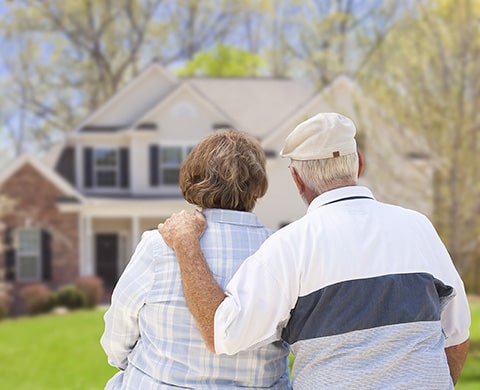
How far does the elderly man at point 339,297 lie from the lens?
90.1 inches

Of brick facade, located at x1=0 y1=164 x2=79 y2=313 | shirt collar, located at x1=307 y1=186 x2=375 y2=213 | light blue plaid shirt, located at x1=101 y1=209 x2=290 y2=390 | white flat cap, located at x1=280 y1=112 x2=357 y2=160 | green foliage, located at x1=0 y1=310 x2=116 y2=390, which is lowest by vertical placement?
→ green foliage, located at x1=0 y1=310 x2=116 y2=390

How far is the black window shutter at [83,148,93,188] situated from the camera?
2245 centimetres

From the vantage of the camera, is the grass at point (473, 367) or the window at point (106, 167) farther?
the window at point (106, 167)

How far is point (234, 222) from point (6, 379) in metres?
9.88

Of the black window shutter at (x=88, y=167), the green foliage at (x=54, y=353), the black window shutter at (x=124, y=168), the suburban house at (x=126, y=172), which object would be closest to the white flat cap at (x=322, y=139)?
the green foliage at (x=54, y=353)

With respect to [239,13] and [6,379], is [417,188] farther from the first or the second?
[239,13]

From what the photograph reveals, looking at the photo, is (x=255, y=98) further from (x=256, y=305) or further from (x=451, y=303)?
(x=256, y=305)

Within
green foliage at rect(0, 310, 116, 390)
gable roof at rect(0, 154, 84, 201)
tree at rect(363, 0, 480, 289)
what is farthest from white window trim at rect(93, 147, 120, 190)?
tree at rect(363, 0, 480, 289)

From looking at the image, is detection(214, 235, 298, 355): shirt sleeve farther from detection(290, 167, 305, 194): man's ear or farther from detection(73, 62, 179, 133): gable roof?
detection(73, 62, 179, 133): gable roof

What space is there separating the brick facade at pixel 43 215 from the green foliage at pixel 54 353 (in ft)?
11.3

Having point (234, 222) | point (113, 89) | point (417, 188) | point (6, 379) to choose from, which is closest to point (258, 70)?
point (113, 89)

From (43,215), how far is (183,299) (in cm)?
1915

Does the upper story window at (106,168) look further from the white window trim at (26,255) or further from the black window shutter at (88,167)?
the white window trim at (26,255)

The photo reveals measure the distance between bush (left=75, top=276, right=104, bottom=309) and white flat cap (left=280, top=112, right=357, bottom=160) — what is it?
1714cm
